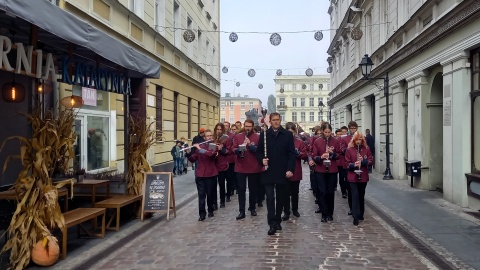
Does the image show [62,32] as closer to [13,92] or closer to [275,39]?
[13,92]

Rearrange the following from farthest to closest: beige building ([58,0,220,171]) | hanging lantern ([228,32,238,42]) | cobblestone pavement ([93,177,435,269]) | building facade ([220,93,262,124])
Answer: building facade ([220,93,262,124])
hanging lantern ([228,32,238,42])
beige building ([58,0,220,171])
cobblestone pavement ([93,177,435,269])

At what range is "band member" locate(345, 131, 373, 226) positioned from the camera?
8.39 metres

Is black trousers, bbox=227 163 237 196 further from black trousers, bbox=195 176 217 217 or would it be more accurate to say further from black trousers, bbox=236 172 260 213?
black trousers, bbox=195 176 217 217

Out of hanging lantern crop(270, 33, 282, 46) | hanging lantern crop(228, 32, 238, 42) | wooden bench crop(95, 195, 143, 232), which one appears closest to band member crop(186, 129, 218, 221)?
wooden bench crop(95, 195, 143, 232)

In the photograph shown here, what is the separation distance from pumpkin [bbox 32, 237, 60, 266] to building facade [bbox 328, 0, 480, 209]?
8035 mm

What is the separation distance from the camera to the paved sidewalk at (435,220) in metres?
6.33

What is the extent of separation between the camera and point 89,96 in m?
12.5

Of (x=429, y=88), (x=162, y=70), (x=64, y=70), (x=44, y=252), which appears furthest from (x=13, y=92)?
(x=162, y=70)

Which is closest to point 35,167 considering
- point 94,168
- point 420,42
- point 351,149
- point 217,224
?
point 217,224

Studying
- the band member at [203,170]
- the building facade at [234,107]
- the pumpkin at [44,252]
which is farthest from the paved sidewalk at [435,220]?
the building facade at [234,107]

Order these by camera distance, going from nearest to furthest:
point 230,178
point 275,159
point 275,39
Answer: point 275,159, point 230,178, point 275,39

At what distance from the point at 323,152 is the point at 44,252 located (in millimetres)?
5503

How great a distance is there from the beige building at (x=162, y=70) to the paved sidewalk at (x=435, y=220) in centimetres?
571

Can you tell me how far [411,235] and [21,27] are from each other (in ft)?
22.0
